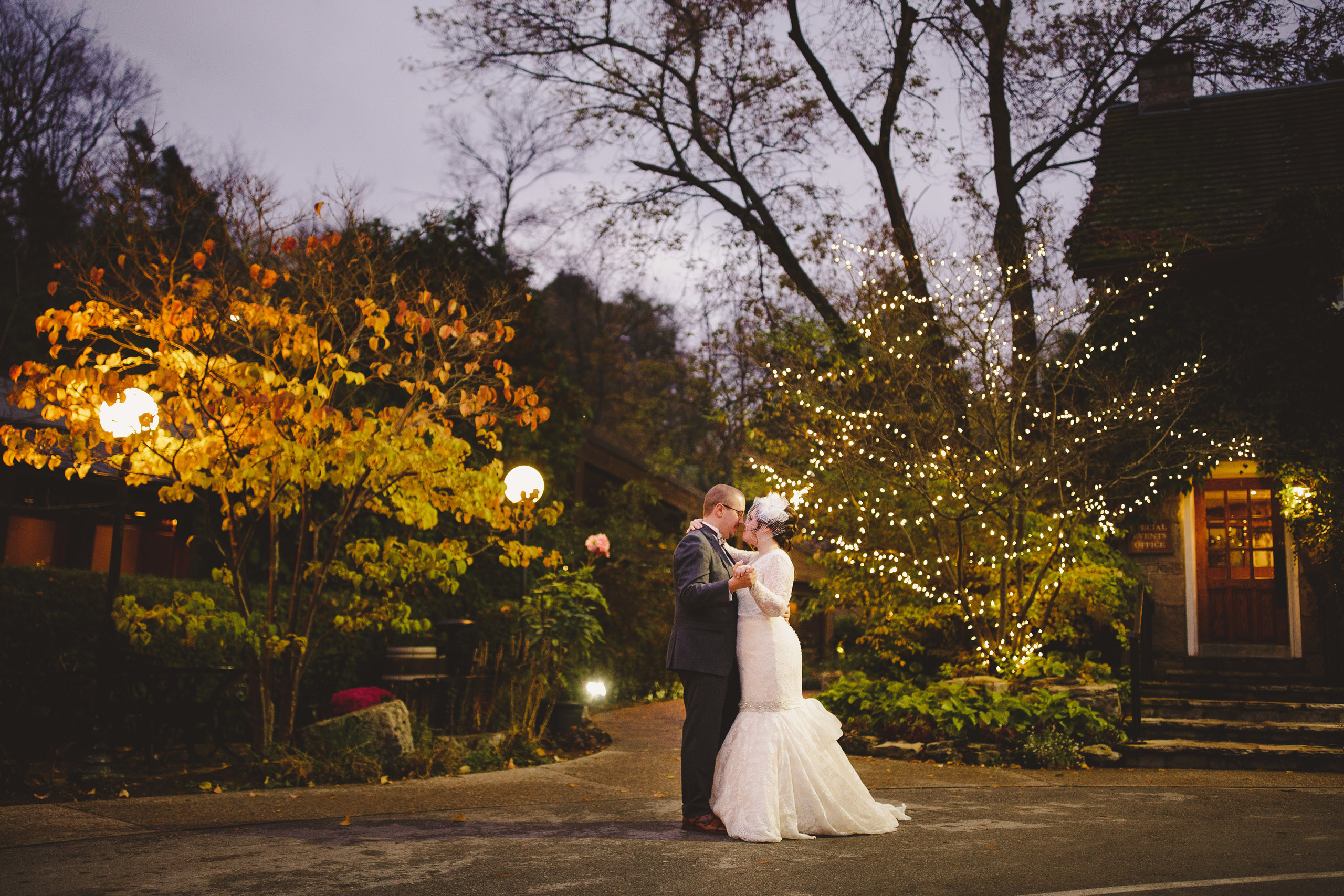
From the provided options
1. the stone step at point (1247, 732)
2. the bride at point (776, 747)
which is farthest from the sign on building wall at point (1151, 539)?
the bride at point (776, 747)

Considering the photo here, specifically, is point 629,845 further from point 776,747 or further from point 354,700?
point 354,700

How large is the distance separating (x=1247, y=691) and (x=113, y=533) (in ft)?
36.3

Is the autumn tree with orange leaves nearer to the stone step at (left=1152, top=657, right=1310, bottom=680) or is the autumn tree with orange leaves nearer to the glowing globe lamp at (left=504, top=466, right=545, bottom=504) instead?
the glowing globe lamp at (left=504, top=466, right=545, bottom=504)

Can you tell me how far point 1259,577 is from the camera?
499 inches

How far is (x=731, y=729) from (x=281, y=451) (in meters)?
3.79

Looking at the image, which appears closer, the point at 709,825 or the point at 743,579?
the point at 743,579

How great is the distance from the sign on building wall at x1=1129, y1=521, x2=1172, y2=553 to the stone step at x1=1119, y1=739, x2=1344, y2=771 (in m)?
3.90

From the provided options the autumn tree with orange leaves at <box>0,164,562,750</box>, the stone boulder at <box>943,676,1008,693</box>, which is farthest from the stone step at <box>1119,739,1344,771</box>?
the autumn tree with orange leaves at <box>0,164,562,750</box>

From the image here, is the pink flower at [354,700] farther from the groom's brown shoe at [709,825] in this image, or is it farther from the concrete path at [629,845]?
the groom's brown shoe at [709,825]

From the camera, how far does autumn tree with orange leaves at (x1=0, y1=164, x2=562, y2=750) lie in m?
6.75

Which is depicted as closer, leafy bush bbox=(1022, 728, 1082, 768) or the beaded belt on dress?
the beaded belt on dress

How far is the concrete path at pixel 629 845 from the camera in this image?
430cm

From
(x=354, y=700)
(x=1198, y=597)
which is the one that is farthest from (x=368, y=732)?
(x=1198, y=597)

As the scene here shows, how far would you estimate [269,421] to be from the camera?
6961 mm
